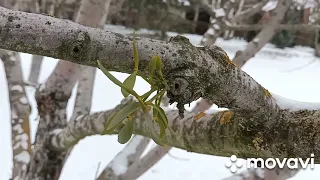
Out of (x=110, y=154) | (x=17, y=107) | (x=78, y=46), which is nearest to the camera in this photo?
(x=78, y=46)

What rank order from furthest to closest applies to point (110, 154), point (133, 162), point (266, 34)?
point (110, 154)
point (266, 34)
point (133, 162)

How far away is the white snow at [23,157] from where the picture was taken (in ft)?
6.97

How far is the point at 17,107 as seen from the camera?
2295mm

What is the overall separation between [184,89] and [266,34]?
2.07 m

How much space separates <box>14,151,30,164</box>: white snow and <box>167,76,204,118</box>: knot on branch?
1712 mm

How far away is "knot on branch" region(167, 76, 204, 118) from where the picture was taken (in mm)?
542

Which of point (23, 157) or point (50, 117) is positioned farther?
point (23, 157)

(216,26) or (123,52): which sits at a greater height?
(123,52)

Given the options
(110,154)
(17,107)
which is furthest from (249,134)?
(110,154)

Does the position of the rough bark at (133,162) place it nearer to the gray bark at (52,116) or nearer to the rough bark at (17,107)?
the gray bark at (52,116)

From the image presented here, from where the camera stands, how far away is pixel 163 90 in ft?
1.75

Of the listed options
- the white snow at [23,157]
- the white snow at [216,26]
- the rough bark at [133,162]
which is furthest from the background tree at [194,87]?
the white snow at [216,26]

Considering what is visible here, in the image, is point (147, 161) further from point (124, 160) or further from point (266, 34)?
point (266, 34)

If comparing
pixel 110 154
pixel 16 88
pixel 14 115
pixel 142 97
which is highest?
pixel 142 97
